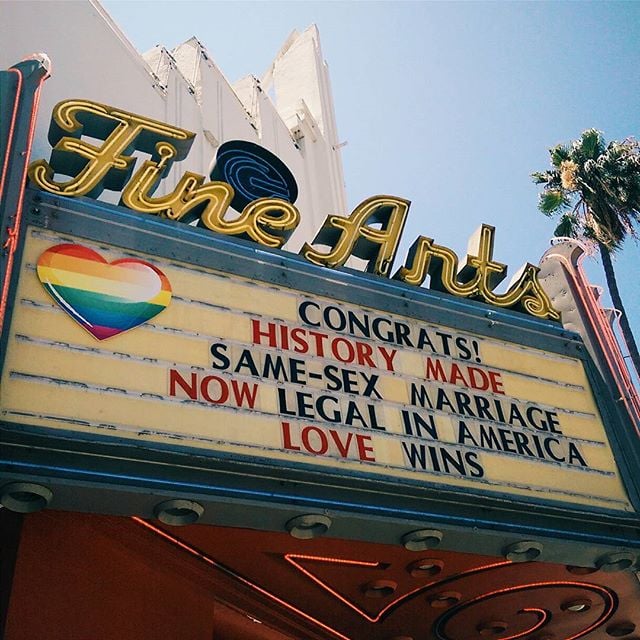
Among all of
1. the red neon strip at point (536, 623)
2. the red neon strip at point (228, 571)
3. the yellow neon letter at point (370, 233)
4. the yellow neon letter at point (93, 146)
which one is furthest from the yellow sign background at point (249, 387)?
the red neon strip at point (536, 623)

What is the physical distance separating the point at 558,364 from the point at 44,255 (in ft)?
19.7

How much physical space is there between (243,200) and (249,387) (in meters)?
3.31

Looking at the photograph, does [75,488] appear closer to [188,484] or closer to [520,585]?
[188,484]

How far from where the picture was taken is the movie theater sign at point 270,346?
647 centimetres

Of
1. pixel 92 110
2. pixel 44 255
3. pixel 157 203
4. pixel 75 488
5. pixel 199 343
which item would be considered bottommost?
pixel 75 488

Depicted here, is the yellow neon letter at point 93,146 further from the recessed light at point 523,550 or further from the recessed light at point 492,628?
the recessed light at point 492,628

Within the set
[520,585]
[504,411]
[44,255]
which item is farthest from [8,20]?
[520,585]

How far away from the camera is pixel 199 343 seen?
710cm

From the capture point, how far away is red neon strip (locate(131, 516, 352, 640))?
8.67 metres

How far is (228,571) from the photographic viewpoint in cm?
957

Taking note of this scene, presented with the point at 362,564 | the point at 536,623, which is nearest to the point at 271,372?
the point at 362,564

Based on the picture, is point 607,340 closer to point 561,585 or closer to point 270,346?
point 561,585

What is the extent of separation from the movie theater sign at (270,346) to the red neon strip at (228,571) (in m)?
1.89

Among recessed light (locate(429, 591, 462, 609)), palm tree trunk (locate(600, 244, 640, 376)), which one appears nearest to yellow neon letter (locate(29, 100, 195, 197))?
recessed light (locate(429, 591, 462, 609))
